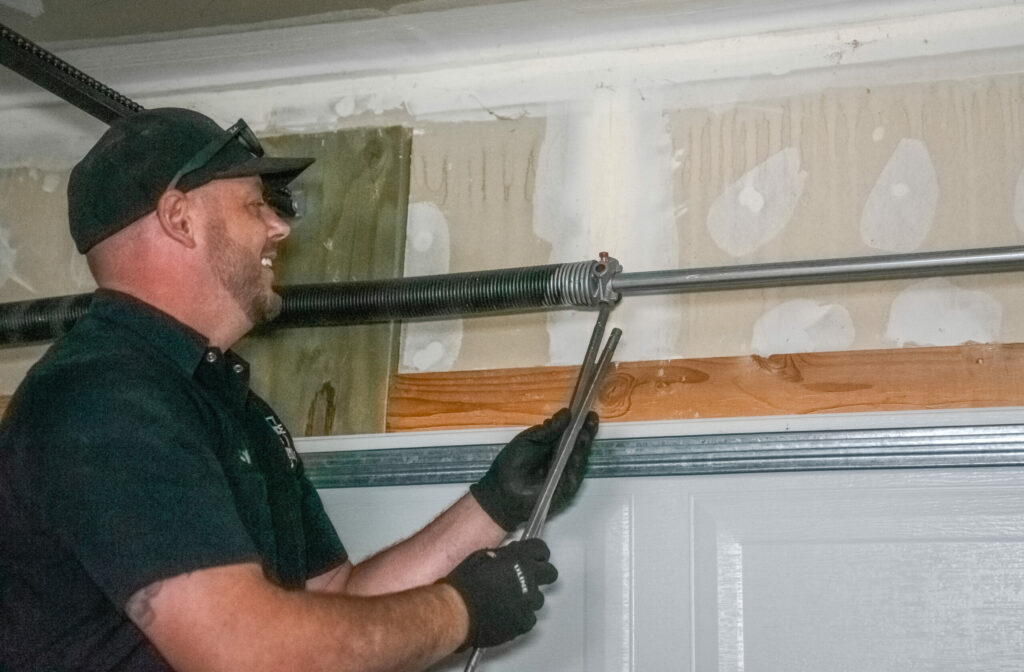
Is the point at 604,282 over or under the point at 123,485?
over

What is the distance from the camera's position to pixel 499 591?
4.63 ft

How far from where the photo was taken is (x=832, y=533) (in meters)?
1.63

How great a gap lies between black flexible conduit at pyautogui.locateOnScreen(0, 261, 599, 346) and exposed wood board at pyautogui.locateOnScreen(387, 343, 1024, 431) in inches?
5.3

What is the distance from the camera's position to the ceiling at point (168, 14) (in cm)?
185

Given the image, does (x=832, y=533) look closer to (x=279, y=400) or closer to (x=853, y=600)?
(x=853, y=600)

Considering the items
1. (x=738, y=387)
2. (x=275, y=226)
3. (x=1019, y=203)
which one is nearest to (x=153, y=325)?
(x=275, y=226)

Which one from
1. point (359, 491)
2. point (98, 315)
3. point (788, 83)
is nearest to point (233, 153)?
point (98, 315)

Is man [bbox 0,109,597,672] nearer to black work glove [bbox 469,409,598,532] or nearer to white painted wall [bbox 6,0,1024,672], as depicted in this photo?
black work glove [bbox 469,409,598,532]

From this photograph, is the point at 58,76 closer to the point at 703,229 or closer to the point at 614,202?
the point at 614,202

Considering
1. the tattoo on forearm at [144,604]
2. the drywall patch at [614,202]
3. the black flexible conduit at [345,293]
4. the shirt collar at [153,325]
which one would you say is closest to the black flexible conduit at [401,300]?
the black flexible conduit at [345,293]

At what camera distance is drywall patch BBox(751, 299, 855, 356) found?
1723 mm

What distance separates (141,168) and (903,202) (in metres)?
1.13

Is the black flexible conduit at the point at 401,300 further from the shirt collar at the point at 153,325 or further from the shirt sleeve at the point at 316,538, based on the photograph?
the shirt collar at the point at 153,325

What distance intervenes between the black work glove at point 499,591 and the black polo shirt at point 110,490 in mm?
270
